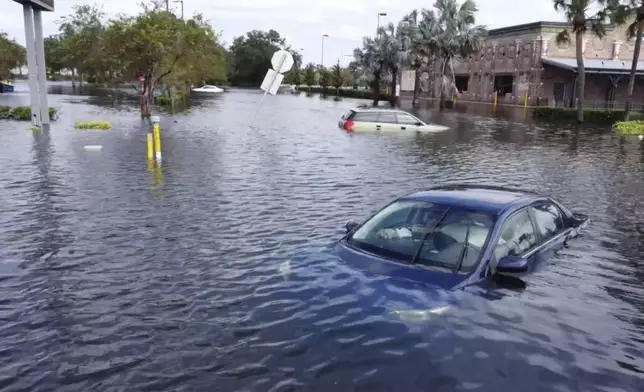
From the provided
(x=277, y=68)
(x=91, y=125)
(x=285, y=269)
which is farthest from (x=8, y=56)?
(x=285, y=269)

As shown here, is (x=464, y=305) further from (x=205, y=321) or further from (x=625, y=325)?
(x=205, y=321)

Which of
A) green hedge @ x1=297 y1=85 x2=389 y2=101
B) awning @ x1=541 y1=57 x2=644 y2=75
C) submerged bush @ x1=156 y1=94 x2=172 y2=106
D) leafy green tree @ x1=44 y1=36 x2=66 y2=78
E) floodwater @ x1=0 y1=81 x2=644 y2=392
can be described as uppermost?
leafy green tree @ x1=44 y1=36 x2=66 y2=78

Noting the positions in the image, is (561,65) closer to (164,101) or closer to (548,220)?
(164,101)

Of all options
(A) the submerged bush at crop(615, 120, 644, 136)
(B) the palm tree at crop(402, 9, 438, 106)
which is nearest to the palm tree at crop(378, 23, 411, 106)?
(B) the palm tree at crop(402, 9, 438, 106)

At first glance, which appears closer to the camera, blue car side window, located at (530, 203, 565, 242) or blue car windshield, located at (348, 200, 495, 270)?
blue car windshield, located at (348, 200, 495, 270)

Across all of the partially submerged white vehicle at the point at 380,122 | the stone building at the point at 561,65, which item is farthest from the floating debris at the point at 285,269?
the stone building at the point at 561,65

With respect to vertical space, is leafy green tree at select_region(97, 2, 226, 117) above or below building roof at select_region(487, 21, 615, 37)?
below

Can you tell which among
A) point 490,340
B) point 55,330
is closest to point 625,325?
point 490,340

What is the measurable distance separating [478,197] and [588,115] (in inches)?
1454

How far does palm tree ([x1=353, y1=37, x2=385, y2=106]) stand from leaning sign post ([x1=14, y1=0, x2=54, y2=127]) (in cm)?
4733

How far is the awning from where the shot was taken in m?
51.2

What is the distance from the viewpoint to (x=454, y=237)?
6520 millimetres

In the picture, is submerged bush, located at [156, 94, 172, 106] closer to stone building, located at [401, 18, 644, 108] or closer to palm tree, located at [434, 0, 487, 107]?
palm tree, located at [434, 0, 487, 107]

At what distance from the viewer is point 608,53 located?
5662 cm
